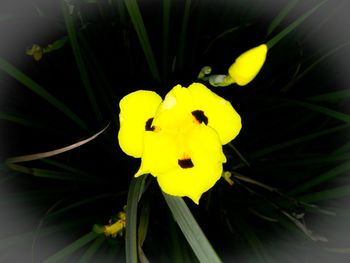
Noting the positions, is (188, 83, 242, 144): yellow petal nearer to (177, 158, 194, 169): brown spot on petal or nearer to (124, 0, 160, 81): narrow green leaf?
(177, 158, 194, 169): brown spot on petal

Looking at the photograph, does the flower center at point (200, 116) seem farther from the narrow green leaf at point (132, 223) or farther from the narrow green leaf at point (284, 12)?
the narrow green leaf at point (284, 12)

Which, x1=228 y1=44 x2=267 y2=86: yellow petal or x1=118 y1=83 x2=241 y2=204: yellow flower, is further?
x1=118 y1=83 x2=241 y2=204: yellow flower

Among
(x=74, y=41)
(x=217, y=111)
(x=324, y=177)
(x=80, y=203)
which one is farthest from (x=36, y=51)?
(x=324, y=177)

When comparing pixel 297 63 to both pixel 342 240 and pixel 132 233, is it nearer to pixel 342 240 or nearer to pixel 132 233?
pixel 342 240

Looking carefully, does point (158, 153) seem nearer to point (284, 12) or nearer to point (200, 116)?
point (200, 116)

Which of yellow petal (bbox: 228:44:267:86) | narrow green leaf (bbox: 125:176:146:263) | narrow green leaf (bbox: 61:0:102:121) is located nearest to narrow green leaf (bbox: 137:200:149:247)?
narrow green leaf (bbox: 125:176:146:263)

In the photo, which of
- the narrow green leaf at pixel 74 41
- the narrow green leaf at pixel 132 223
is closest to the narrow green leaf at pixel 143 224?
the narrow green leaf at pixel 132 223

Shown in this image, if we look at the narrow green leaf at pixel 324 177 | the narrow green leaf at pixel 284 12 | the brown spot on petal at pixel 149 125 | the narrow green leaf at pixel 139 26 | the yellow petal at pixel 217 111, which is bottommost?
the narrow green leaf at pixel 324 177
